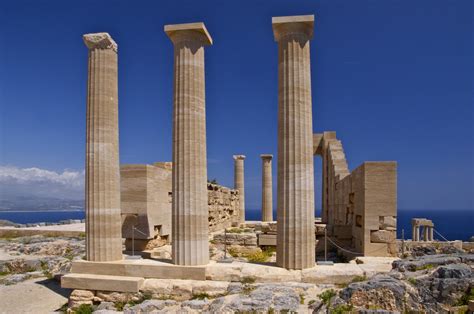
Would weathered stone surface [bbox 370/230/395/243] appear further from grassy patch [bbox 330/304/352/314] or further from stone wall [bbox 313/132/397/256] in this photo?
grassy patch [bbox 330/304/352/314]

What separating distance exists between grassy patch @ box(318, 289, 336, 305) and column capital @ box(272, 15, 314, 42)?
7.78 metres

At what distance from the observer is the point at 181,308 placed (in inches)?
407

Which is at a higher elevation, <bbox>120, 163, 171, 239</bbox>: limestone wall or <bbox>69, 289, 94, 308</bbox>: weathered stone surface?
<bbox>120, 163, 171, 239</bbox>: limestone wall

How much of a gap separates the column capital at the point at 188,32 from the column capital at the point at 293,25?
236 cm

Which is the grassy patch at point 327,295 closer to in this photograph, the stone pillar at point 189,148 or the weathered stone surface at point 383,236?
the weathered stone surface at point 383,236

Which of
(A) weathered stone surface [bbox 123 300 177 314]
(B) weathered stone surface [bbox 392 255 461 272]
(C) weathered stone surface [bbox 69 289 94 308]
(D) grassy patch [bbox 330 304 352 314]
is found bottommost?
(C) weathered stone surface [bbox 69 289 94 308]

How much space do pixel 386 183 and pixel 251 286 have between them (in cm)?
572

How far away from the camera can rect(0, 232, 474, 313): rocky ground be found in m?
8.66

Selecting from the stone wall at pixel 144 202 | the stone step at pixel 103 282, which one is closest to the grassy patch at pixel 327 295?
the stone step at pixel 103 282

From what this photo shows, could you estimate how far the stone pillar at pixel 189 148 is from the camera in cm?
1215

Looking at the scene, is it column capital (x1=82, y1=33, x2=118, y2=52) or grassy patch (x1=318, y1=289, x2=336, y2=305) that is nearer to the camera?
grassy patch (x1=318, y1=289, x2=336, y2=305)

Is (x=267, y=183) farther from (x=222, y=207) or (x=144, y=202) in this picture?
(x=144, y=202)

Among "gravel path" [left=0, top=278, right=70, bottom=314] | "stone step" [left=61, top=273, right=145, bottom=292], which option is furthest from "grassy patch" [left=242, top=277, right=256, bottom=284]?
"gravel path" [left=0, top=278, right=70, bottom=314]

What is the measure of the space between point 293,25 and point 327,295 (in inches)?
317
